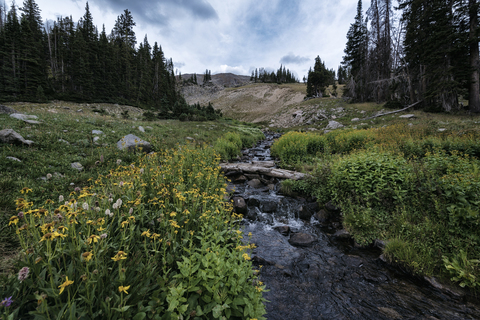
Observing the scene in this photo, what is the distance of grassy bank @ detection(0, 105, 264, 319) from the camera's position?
5.41 ft

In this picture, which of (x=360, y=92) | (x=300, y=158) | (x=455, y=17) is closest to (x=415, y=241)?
(x=300, y=158)

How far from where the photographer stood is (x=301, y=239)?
513 centimetres

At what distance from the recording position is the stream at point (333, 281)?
3186 mm

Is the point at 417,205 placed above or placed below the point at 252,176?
below

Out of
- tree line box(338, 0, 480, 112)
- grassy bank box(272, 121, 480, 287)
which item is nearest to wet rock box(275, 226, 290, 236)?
grassy bank box(272, 121, 480, 287)

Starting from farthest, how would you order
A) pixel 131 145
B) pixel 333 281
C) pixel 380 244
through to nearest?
pixel 131 145
pixel 380 244
pixel 333 281

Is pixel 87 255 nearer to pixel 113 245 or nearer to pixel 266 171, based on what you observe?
pixel 113 245

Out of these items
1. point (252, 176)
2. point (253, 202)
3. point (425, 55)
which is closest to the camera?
point (253, 202)

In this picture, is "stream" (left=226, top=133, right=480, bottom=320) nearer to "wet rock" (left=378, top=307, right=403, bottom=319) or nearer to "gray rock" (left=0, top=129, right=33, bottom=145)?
"wet rock" (left=378, top=307, right=403, bottom=319)

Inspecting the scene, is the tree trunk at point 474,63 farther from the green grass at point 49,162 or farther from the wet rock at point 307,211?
the green grass at point 49,162

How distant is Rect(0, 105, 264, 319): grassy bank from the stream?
2.88ft

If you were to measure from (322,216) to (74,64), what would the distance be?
153 feet

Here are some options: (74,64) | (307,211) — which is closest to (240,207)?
(307,211)

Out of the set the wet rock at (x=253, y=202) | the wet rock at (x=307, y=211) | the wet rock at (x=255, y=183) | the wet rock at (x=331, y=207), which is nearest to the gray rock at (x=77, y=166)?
the wet rock at (x=253, y=202)
